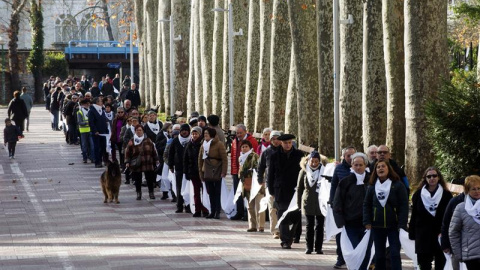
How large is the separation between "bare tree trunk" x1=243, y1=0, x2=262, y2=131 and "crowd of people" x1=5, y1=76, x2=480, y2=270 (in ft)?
27.1

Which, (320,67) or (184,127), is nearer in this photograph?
(184,127)

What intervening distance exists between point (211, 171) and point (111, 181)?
3250 millimetres

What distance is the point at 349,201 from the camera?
16.1m

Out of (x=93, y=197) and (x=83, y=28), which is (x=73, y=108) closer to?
(x=93, y=197)

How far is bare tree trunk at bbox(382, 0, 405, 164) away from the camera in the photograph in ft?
81.3

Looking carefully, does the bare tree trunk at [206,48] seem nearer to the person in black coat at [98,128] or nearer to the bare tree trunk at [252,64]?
the bare tree trunk at [252,64]

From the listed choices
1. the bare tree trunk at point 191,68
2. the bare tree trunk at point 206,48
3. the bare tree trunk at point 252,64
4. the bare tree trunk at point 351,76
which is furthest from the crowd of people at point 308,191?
the bare tree trunk at point 191,68

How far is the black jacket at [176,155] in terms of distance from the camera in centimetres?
2364

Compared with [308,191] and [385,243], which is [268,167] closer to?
[308,191]

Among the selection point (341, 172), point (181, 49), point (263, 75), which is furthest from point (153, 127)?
point (181, 49)

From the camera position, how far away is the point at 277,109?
35188 mm

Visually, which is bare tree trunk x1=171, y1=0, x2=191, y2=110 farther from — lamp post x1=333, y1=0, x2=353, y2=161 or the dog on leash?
lamp post x1=333, y1=0, x2=353, y2=161

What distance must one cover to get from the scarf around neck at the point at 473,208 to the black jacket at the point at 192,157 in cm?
980

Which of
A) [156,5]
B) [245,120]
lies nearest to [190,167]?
[245,120]
